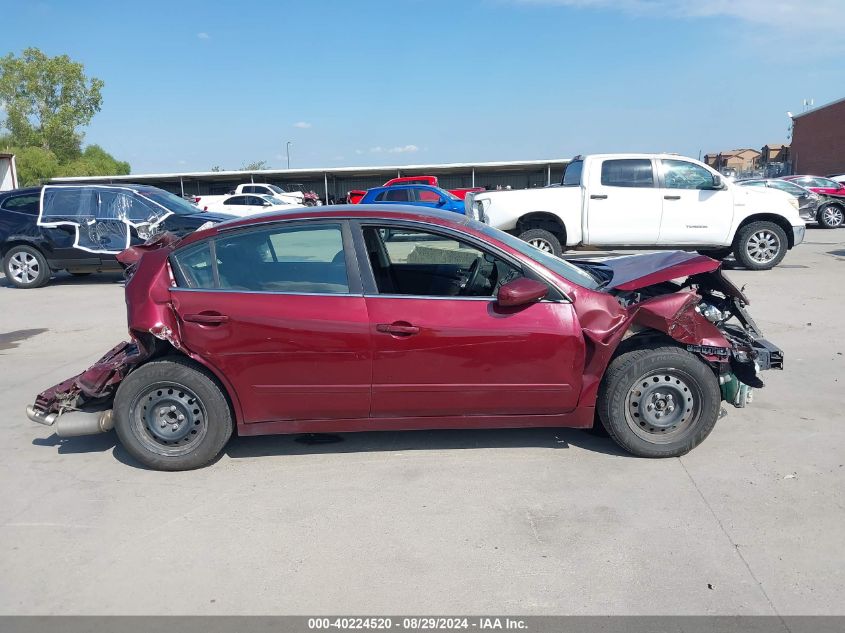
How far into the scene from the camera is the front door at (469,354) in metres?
4.22

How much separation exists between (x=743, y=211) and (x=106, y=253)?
11119 millimetres

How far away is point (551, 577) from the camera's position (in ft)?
10.7

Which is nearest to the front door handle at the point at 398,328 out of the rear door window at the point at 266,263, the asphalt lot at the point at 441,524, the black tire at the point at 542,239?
the rear door window at the point at 266,263

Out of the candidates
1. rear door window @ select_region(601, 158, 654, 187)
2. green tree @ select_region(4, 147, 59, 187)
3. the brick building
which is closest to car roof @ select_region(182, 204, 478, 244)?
rear door window @ select_region(601, 158, 654, 187)

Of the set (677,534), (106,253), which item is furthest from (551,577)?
(106,253)

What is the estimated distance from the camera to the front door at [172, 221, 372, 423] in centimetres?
426

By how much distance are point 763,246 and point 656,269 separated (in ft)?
27.8

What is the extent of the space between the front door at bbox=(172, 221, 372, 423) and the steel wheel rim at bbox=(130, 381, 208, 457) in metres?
0.32

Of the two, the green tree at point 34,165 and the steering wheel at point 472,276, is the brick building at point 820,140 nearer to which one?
the steering wheel at point 472,276

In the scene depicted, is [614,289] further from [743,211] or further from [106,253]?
[106,253]

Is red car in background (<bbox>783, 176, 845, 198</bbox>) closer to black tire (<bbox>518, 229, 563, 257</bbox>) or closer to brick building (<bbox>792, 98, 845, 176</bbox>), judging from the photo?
black tire (<bbox>518, 229, 563, 257</bbox>)

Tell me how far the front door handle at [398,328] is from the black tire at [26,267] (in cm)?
1071

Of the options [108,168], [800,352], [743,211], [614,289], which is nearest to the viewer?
[614,289]

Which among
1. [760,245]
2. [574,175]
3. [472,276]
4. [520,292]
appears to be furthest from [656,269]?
[760,245]
